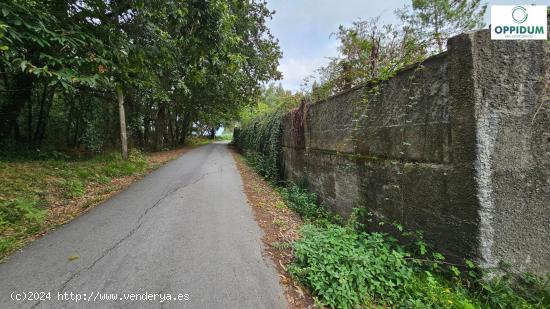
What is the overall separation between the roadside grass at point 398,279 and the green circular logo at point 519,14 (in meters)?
2.33

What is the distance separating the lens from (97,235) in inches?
151

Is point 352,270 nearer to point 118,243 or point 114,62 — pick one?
point 118,243

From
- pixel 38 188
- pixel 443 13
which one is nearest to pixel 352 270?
pixel 38 188

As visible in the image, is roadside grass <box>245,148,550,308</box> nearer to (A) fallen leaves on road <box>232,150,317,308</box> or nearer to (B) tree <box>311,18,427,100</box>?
(A) fallen leaves on road <box>232,150,317,308</box>

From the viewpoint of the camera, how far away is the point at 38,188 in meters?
5.66

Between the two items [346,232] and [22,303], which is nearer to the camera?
[22,303]

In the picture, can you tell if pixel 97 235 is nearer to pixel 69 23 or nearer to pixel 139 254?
pixel 139 254

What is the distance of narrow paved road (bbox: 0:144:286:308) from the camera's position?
2.47 m

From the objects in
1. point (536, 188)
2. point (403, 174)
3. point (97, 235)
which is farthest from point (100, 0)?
point (536, 188)

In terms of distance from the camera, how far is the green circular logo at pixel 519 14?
95.0 inches

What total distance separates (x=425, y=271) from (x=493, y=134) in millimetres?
1499

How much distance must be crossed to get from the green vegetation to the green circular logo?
640 centimetres

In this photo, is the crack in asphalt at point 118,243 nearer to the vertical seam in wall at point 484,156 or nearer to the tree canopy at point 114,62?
the tree canopy at point 114,62

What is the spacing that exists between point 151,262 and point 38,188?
15.3 ft
